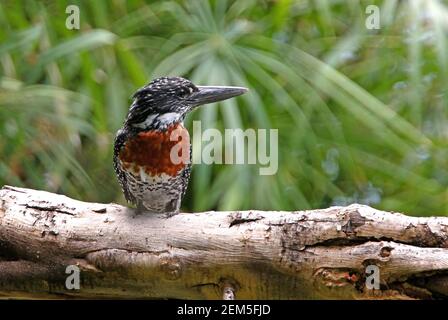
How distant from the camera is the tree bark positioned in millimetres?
1763

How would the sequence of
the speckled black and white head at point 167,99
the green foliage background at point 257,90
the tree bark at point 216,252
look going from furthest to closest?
the green foliage background at point 257,90, the speckled black and white head at point 167,99, the tree bark at point 216,252

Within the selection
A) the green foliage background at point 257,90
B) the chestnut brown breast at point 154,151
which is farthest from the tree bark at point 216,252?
the green foliage background at point 257,90

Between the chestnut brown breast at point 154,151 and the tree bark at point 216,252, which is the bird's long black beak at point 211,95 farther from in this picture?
the tree bark at point 216,252

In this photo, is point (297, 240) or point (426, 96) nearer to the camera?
point (297, 240)

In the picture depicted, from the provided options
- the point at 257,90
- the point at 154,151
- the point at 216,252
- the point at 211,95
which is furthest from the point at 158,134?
the point at 257,90

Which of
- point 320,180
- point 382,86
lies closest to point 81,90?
point 320,180

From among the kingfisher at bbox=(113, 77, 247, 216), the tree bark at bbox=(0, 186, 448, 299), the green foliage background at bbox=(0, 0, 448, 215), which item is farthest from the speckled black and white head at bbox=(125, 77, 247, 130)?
the green foliage background at bbox=(0, 0, 448, 215)

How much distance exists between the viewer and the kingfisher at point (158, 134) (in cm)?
211

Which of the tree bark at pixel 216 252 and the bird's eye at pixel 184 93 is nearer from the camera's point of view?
the tree bark at pixel 216 252

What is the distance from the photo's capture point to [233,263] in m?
1.87

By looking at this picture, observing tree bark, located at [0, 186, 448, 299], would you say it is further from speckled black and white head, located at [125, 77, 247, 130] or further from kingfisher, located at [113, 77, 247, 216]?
speckled black and white head, located at [125, 77, 247, 130]

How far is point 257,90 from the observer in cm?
327
